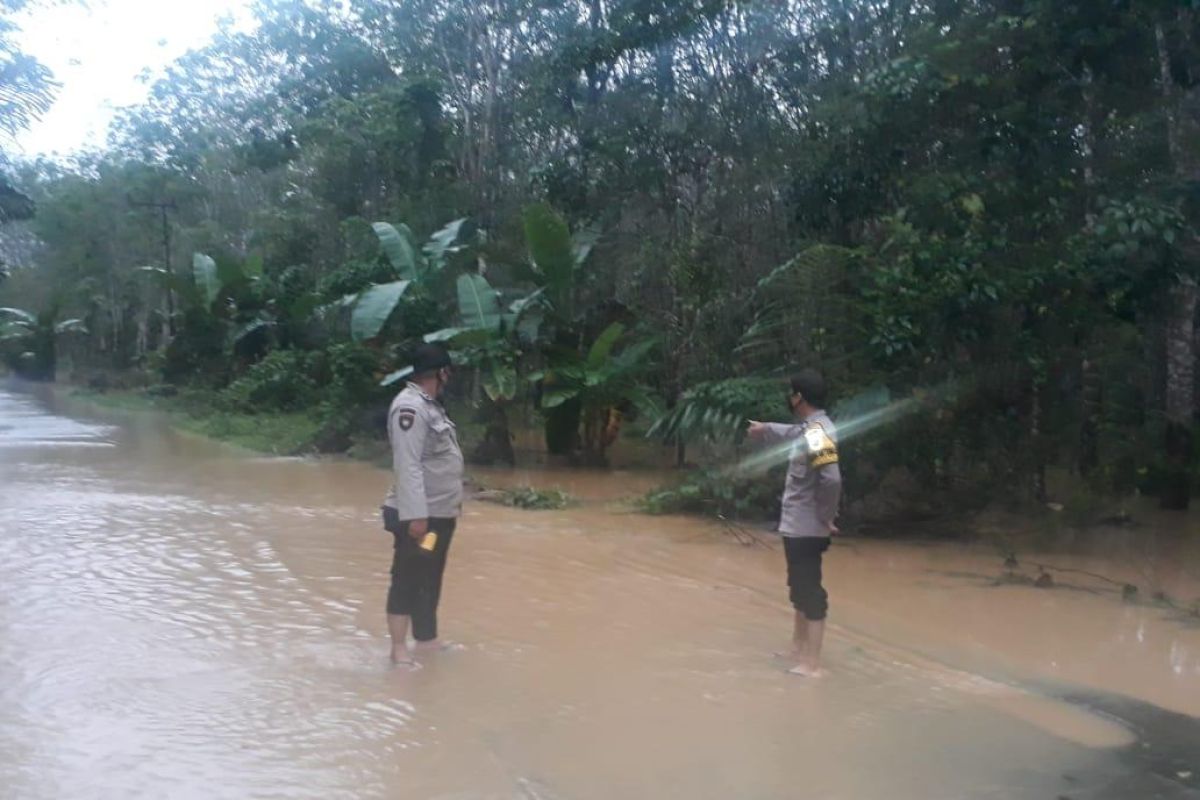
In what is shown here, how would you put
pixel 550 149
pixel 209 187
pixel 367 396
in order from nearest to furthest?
pixel 367 396 → pixel 550 149 → pixel 209 187

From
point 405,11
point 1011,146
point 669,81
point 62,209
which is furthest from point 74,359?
point 1011,146

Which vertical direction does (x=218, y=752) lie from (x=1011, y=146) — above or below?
below

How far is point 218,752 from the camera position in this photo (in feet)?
16.3

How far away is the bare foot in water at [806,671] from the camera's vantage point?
6.19 meters

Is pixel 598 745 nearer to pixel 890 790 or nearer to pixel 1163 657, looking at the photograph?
Answer: pixel 890 790

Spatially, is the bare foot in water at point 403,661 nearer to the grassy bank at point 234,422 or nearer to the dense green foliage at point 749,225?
the dense green foliage at point 749,225

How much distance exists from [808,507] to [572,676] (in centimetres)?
151

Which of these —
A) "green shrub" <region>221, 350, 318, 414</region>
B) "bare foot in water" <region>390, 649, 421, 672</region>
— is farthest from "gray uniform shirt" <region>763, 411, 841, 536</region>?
"green shrub" <region>221, 350, 318, 414</region>

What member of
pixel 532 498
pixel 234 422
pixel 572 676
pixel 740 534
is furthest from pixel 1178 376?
pixel 234 422

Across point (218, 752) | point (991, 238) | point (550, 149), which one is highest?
point (550, 149)

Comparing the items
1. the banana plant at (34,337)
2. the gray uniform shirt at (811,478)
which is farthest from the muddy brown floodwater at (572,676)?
the banana plant at (34,337)

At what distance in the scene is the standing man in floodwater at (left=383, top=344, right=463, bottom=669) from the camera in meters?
5.86

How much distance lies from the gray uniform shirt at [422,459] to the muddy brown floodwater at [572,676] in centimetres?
91

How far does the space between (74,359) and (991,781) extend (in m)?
49.9
